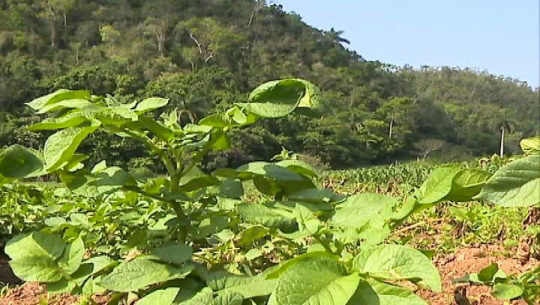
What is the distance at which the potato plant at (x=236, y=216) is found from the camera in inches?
23.2

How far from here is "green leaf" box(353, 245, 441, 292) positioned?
22.7 inches

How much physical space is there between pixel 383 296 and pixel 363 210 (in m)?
0.15

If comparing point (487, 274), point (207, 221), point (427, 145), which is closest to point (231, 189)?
point (207, 221)

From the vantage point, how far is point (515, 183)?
487 millimetres

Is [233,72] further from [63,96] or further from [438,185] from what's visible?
[438,185]

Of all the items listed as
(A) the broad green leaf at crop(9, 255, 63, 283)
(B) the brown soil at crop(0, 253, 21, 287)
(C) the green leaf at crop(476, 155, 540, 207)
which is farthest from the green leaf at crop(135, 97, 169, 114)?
(B) the brown soil at crop(0, 253, 21, 287)

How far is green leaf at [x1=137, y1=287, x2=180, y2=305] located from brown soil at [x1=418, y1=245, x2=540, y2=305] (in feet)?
1.59

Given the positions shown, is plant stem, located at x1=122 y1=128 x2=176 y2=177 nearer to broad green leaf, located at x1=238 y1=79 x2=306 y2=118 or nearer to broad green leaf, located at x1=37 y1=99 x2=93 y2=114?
broad green leaf, located at x1=37 y1=99 x2=93 y2=114

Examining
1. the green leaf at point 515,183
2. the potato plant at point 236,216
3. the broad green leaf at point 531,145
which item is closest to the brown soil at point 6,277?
the potato plant at point 236,216

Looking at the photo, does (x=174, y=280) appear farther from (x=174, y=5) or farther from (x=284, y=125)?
(x=174, y=5)

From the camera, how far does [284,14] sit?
5875cm

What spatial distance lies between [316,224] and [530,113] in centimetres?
7009

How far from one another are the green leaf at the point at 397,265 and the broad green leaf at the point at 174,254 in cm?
22

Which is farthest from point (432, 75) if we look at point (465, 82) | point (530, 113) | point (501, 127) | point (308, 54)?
point (308, 54)
